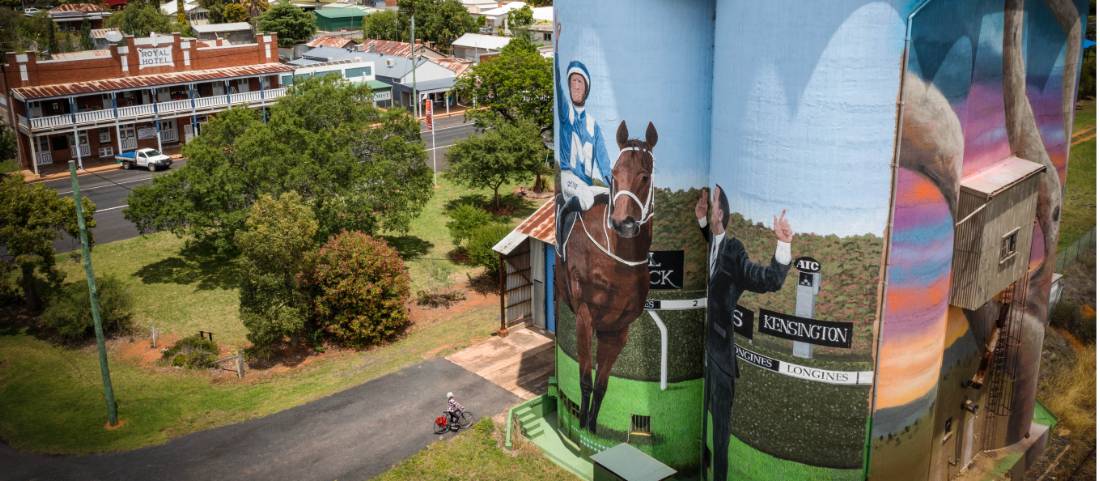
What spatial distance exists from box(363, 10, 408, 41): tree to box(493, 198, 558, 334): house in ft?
295

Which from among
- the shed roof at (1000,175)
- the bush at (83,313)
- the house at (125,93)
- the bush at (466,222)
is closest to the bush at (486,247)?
the bush at (466,222)

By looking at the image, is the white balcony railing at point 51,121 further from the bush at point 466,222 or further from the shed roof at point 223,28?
the shed roof at point 223,28

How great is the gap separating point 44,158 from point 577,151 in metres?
61.0

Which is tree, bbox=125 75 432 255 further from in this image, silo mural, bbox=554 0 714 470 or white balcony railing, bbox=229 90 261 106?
white balcony railing, bbox=229 90 261 106

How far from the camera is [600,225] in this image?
26.9 metres

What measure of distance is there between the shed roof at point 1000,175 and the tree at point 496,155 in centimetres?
3398

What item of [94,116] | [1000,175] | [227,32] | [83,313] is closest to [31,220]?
[83,313]

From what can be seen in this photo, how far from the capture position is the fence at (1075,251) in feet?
161

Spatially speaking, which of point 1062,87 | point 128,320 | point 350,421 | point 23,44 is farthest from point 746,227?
point 23,44

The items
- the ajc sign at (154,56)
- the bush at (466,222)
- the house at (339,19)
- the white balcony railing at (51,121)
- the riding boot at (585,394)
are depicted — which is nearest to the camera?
the riding boot at (585,394)

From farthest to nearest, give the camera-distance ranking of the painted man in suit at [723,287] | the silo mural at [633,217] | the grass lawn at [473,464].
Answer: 1. the grass lawn at [473,464]
2. the silo mural at [633,217]
3. the painted man in suit at [723,287]

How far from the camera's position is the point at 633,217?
86.6ft

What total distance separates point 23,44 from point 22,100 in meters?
36.4

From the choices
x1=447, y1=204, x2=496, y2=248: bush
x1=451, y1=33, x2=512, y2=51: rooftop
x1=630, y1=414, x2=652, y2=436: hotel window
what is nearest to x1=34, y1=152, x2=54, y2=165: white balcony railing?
x1=447, y1=204, x2=496, y2=248: bush
